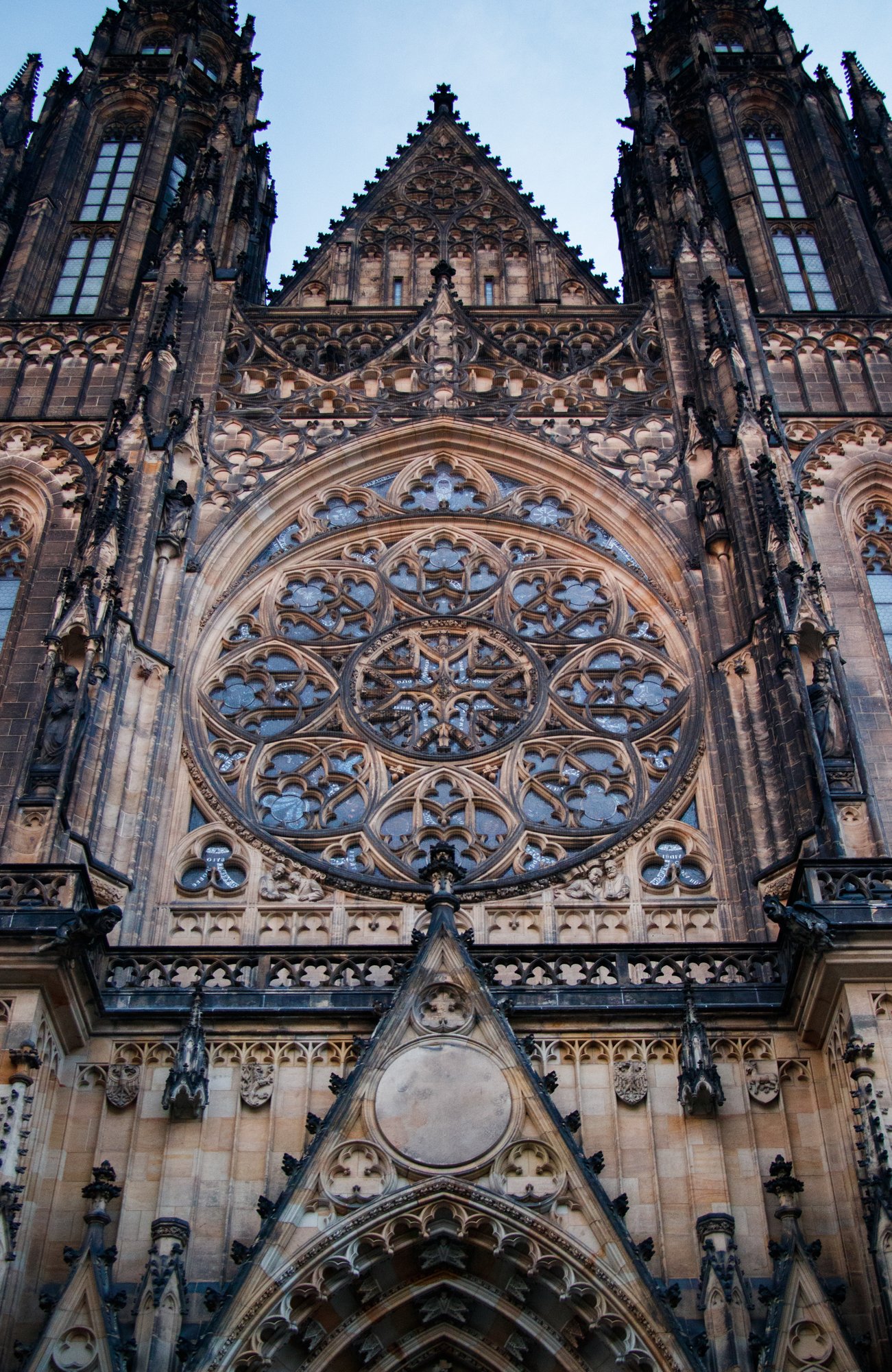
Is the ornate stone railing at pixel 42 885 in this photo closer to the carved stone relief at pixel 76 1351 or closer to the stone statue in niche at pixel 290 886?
the stone statue in niche at pixel 290 886

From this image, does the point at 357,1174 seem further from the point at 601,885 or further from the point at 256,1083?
the point at 601,885

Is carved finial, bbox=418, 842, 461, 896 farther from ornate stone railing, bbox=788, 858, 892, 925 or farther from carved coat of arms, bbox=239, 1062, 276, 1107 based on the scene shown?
ornate stone railing, bbox=788, 858, 892, 925

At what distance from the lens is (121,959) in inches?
533

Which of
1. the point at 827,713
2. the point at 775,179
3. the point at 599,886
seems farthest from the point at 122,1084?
the point at 775,179

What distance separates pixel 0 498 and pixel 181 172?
29.7 ft

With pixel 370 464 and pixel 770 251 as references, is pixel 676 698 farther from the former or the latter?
pixel 770 251

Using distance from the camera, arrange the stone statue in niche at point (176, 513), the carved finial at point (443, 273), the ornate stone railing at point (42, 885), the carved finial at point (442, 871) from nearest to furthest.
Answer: the ornate stone railing at point (42, 885), the carved finial at point (442, 871), the stone statue in niche at point (176, 513), the carved finial at point (443, 273)

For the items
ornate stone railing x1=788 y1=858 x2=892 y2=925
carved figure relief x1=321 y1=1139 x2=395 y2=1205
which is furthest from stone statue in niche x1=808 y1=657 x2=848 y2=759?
carved figure relief x1=321 y1=1139 x2=395 y2=1205

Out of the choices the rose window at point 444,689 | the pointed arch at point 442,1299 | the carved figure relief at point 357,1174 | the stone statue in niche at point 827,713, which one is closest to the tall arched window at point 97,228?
the rose window at point 444,689

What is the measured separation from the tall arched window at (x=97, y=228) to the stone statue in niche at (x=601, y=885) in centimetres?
1169

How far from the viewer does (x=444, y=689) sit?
1664 centimetres

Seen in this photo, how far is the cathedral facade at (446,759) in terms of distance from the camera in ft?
37.9

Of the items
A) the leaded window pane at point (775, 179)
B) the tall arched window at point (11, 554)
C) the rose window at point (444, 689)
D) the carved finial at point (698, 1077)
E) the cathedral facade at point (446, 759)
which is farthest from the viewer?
the leaded window pane at point (775, 179)

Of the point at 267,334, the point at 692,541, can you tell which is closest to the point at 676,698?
the point at 692,541
